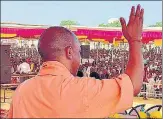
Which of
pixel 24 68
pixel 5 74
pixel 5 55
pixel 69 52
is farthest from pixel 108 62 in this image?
pixel 69 52

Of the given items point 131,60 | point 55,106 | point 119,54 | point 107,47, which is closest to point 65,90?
point 55,106

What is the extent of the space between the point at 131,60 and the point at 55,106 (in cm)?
18

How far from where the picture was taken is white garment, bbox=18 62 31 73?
619 centimetres

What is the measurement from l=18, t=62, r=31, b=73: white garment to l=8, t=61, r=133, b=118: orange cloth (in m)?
5.37

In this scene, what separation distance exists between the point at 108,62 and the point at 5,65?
2250 mm

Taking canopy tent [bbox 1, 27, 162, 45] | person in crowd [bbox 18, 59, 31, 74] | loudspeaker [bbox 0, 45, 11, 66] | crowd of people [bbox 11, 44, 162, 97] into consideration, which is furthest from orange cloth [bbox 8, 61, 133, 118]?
person in crowd [bbox 18, 59, 31, 74]

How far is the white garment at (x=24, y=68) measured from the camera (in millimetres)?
6187

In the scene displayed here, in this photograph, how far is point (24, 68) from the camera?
623cm

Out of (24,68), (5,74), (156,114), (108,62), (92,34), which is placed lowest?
(156,114)

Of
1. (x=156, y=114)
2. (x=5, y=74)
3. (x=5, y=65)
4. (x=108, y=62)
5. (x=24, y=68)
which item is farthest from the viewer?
(x=24, y=68)

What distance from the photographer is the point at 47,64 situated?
0.84 m

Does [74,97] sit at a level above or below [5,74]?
above

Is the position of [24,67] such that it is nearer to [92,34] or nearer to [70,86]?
[92,34]

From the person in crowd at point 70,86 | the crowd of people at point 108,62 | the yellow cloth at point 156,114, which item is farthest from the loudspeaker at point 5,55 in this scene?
the person in crowd at point 70,86
